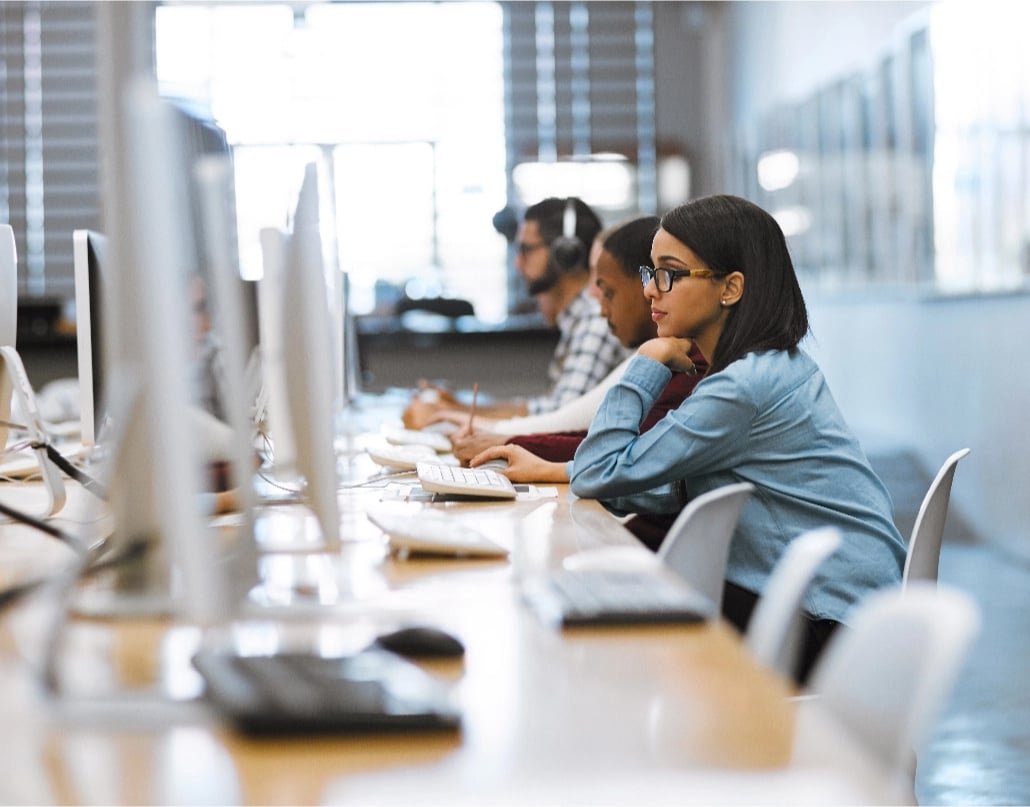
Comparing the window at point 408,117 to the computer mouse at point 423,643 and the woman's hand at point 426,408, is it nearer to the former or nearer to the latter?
the woman's hand at point 426,408

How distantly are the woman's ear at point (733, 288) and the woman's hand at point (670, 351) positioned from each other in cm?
13

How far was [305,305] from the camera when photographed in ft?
4.09

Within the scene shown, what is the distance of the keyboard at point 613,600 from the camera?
3.86 ft

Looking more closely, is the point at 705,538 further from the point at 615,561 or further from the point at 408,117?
the point at 408,117

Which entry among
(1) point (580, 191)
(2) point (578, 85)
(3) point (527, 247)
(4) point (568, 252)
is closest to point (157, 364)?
(4) point (568, 252)

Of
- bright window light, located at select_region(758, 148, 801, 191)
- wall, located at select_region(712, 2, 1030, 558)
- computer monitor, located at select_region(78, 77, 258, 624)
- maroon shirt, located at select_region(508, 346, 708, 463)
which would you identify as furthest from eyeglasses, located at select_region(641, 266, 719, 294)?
bright window light, located at select_region(758, 148, 801, 191)

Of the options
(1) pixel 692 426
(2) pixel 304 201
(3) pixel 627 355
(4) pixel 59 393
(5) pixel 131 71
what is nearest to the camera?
(5) pixel 131 71

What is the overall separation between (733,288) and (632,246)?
0.80 m

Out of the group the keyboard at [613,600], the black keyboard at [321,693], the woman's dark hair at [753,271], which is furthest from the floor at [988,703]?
the black keyboard at [321,693]

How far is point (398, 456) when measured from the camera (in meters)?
2.66

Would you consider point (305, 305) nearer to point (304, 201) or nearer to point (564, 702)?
point (304, 201)

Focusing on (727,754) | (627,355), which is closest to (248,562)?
(727,754)

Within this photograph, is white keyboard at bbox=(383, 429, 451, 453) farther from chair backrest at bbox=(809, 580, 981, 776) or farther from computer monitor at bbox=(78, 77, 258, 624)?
chair backrest at bbox=(809, 580, 981, 776)

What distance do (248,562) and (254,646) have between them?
7 cm
